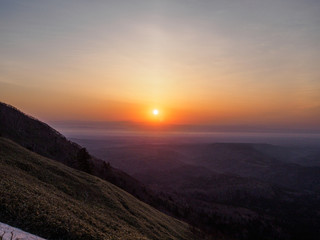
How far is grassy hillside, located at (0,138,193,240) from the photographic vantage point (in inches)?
898

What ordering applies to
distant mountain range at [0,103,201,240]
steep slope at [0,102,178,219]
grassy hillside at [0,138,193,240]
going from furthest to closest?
steep slope at [0,102,178,219] < distant mountain range at [0,103,201,240] < grassy hillside at [0,138,193,240]

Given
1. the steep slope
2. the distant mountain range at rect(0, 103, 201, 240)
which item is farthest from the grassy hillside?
the steep slope

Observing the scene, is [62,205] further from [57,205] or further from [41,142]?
[41,142]

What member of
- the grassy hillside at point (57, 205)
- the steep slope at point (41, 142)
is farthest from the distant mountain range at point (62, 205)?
the steep slope at point (41, 142)

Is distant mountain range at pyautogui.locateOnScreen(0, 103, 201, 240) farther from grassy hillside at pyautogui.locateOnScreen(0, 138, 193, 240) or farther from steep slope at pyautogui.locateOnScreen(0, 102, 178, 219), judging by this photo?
steep slope at pyautogui.locateOnScreen(0, 102, 178, 219)

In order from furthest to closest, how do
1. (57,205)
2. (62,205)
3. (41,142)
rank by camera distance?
(41,142) → (62,205) → (57,205)

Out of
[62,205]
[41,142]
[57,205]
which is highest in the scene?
[41,142]

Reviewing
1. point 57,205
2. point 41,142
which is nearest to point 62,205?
point 57,205

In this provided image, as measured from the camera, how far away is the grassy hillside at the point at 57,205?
22.8 meters

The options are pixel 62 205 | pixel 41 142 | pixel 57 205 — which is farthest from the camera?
pixel 41 142

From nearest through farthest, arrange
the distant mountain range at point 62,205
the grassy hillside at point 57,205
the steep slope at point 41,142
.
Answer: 1. the grassy hillside at point 57,205
2. the distant mountain range at point 62,205
3. the steep slope at point 41,142

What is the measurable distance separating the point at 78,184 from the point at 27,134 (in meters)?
108

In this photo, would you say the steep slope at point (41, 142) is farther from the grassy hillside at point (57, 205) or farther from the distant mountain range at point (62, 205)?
the grassy hillside at point (57, 205)

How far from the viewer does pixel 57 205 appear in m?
30.3
